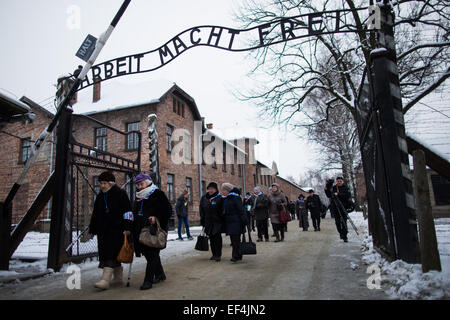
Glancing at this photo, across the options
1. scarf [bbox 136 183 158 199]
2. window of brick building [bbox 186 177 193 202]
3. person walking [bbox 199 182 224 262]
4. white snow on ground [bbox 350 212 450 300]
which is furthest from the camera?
window of brick building [bbox 186 177 193 202]

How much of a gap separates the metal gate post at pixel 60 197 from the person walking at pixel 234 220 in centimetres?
325

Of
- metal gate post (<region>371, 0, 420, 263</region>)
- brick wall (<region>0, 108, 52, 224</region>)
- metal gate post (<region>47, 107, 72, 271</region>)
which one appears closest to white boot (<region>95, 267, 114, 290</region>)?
metal gate post (<region>47, 107, 72, 271</region>)

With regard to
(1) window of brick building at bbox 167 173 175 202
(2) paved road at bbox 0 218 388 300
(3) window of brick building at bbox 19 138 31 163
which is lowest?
(2) paved road at bbox 0 218 388 300

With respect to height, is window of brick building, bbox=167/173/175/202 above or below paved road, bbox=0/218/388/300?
above

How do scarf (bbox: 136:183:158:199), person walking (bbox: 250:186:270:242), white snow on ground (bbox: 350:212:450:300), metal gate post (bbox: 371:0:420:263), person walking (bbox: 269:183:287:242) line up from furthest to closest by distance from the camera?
person walking (bbox: 250:186:270:242) < person walking (bbox: 269:183:287:242) < scarf (bbox: 136:183:158:199) < metal gate post (bbox: 371:0:420:263) < white snow on ground (bbox: 350:212:450:300)

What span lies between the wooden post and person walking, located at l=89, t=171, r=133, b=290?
3.81 meters

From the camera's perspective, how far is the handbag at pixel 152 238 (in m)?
4.40

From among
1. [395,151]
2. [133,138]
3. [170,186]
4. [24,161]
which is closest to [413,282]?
[395,151]

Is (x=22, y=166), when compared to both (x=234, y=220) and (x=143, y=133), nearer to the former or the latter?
(x=143, y=133)

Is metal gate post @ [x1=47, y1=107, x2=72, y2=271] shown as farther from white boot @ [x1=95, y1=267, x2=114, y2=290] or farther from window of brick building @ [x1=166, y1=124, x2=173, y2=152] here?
window of brick building @ [x1=166, y1=124, x2=173, y2=152]

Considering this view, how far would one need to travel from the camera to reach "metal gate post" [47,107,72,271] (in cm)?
586

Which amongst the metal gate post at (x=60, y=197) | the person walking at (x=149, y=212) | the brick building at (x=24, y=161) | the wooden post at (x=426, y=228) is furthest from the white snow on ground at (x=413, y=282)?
the brick building at (x=24, y=161)

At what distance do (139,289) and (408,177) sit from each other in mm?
3995
